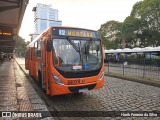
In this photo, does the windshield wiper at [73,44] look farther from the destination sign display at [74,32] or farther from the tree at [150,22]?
the tree at [150,22]

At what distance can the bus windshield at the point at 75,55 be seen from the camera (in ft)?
21.7

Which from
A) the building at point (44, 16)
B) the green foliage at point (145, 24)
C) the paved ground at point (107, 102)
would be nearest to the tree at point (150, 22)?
the green foliage at point (145, 24)

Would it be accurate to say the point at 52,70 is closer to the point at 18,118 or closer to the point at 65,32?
the point at 65,32

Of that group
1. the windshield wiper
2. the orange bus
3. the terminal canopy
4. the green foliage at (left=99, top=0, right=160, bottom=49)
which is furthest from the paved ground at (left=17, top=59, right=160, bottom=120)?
the green foliage at (left=99, top=0, right=160, bottom=49)

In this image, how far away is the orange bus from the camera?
653 centimetres

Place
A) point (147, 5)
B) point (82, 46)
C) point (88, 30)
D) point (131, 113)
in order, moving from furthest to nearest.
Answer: point (147, 5)
point (88, 30)
point (82, 46)
point (131, 113)

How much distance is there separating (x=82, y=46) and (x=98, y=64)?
3.29 feet

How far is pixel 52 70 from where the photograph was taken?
6.54 meters

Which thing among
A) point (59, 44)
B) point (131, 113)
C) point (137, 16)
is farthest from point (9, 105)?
point (137, 16)

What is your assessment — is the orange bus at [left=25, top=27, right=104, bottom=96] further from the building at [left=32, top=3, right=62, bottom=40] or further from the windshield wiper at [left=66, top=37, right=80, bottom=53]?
the building at [left=32, top=3, right=62, bottom=40]

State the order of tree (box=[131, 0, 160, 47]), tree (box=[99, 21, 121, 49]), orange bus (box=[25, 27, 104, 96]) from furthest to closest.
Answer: tree (box=[99, 21, 121, 49]) → tree (box=[131, 0, 160, 47]) → orange bus (box=[25, 27, 104, 96])

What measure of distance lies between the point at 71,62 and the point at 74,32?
1.31 m

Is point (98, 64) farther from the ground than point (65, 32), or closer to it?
closer to it

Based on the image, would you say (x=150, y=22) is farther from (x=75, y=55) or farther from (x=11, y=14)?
(x=75, y=55)
